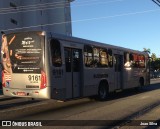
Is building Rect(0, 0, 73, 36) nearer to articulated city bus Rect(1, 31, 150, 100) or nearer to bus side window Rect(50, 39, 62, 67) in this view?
articulated city bus Rect(1, 31, 150, 100)

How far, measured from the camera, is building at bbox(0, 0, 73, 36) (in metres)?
44.5

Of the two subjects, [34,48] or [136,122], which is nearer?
[136,122]

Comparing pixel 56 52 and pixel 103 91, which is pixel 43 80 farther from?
pixel 103 91

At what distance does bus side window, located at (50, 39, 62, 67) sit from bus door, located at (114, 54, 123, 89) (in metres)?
6.58

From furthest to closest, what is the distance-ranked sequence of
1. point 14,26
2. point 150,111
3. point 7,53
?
point 14,26 → point 7,53 → point 150,111

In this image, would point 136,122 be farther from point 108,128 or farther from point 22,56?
point 22,56

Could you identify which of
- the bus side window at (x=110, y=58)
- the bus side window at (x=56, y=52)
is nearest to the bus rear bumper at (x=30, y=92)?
the bus side window at (x=56, y=52)

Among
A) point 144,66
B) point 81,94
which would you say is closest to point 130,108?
point 81,94

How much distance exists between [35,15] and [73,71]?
118 feet

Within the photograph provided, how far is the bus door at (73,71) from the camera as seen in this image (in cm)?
1589

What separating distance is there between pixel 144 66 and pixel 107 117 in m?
14.6

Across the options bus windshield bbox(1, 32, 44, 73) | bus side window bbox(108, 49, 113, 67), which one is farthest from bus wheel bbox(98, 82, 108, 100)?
bus windshield bbox(1, 32, 44, 73)

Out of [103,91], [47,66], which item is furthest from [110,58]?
[47,66]

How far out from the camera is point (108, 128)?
10781mm
